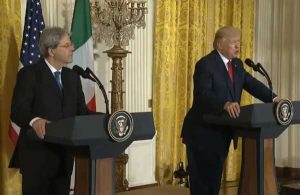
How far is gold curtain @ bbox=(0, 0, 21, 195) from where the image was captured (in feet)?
15.7

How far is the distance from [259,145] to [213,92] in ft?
1.67

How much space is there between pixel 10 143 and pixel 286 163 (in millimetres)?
4078

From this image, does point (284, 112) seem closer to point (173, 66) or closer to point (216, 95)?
point (216, 95)

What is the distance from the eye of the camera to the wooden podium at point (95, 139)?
270 cm

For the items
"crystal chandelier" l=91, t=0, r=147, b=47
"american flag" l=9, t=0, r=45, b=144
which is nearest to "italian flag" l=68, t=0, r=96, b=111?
"crystal chandelier" l=91, t=0, r=147, b=47

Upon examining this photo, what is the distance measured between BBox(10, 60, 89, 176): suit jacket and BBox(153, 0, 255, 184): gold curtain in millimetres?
3122

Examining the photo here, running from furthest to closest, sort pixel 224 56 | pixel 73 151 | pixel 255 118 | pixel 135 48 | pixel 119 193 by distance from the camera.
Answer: pixel 135 48
pixel 119 193
pixel 224 56
pixel 255 118
pixel 73 151

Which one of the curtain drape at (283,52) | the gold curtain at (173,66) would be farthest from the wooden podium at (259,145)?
the curtain drape at (283,52)

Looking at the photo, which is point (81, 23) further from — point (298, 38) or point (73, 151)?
point (298, 38)

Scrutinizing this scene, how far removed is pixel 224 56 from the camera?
12.9ft

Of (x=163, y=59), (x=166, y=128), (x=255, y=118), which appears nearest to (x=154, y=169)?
(x=166, y=128)

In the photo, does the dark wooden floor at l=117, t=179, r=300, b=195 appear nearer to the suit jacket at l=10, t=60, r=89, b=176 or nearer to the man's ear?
the suit jacket at l=10, t=60, r=89, b=176

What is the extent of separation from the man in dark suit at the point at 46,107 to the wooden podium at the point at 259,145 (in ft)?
3.37

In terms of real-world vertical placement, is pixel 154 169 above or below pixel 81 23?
below
